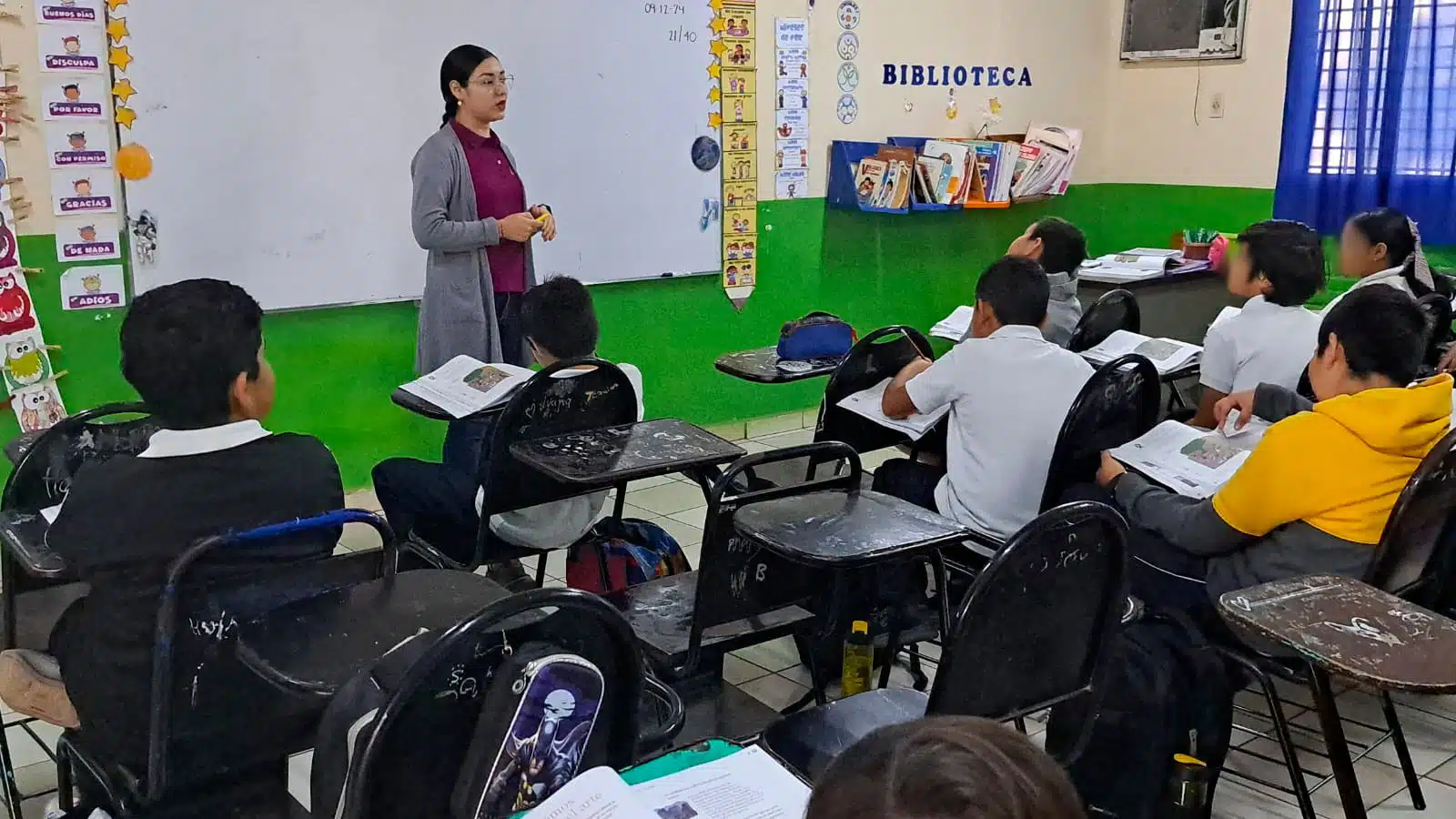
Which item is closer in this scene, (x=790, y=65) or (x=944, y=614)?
(x=944, y=614)

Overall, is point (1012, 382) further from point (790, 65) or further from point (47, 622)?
point (790, 65)

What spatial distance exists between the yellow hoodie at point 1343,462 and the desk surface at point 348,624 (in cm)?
138

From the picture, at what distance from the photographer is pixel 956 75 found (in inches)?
225

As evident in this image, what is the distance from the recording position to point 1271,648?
2.24 meters

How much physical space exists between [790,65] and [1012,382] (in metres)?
2.74

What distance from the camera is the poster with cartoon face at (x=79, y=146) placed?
3434mm

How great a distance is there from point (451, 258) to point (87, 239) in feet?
3.28

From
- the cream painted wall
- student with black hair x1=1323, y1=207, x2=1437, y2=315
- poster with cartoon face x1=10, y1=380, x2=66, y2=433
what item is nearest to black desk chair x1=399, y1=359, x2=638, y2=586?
poster with cartoon face x1=10, y1=380, x2=66, y2=433

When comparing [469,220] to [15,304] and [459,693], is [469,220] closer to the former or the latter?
[15,304]

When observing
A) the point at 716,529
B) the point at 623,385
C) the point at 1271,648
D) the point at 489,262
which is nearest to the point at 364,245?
the point at 489,262

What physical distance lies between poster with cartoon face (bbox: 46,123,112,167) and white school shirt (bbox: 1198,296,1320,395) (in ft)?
10.2

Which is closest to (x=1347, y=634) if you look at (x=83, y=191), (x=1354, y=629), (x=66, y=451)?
(x=1354, y=629)

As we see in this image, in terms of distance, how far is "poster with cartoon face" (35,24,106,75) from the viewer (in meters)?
3.38

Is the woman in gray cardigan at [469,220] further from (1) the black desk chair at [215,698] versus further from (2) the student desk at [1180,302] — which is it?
(2) the student desk at [1180,302]
